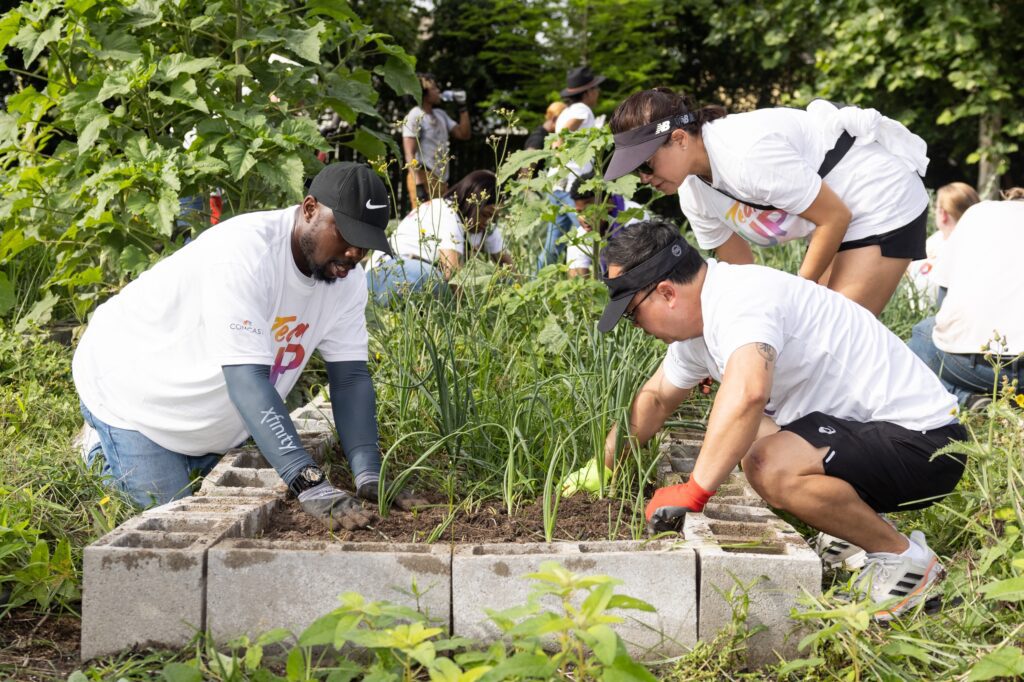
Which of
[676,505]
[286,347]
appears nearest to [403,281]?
[286,347]

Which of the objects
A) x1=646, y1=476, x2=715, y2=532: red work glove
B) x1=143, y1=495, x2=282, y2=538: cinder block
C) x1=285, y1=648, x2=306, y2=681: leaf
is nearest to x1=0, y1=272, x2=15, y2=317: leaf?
x1=143, y1=495, x2=282, y2=538: cinder block

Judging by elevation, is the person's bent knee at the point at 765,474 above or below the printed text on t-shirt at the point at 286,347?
below

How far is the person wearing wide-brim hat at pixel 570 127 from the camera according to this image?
5.16 metres

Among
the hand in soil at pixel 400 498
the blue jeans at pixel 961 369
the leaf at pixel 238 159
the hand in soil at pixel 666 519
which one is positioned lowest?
the blue jeans at pixel 961 369

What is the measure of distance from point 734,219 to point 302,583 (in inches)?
81.6

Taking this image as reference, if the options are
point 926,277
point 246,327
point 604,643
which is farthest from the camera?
point 926,277

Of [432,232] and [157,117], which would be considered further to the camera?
[432,232]

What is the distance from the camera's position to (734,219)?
148 inches

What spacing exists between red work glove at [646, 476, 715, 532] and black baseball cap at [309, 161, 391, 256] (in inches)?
40.8

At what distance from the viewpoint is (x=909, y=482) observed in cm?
284

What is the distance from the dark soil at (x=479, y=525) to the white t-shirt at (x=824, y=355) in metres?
0.53

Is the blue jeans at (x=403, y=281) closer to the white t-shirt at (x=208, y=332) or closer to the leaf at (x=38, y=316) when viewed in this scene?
the white t-shirt at (x=208, y=332)

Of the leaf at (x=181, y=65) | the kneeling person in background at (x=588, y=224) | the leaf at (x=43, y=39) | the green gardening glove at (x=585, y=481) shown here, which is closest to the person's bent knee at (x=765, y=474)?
the green gardening glove at (x=585, y=481)

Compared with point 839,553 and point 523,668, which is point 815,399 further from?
point 523,668
